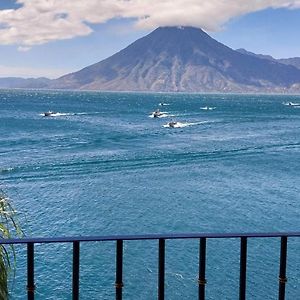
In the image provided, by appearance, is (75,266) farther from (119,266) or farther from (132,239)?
(132,239)

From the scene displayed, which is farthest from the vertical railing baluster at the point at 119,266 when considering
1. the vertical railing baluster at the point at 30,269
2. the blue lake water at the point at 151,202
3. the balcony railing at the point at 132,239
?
the blue lake water at the point at 151,202

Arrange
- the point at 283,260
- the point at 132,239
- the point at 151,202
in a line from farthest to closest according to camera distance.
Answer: the point at 151,202
the point at 283,260
the point at 132,239

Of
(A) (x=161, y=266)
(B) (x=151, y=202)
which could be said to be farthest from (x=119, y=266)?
(B) (x=151, y=202)

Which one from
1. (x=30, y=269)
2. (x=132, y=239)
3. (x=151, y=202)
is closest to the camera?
(x=132, y=239)

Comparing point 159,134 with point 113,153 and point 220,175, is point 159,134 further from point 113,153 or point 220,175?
point 220,175

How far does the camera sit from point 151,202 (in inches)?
1394

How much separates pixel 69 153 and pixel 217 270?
108 ft

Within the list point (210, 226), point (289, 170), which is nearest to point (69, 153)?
point (289, 170)

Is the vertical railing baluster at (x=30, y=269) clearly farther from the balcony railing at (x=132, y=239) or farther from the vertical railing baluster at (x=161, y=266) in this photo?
the vertical railing baluster at (x=161, y=266)

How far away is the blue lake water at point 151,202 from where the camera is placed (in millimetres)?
22359

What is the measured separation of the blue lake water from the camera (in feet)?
73.4

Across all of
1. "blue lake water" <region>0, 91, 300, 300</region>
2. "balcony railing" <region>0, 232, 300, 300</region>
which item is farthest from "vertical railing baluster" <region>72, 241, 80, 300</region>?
"blue lake water" <region>0, 91, 300, 300</region>

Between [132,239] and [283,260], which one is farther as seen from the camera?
[283,260]

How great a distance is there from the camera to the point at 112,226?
29.9m
